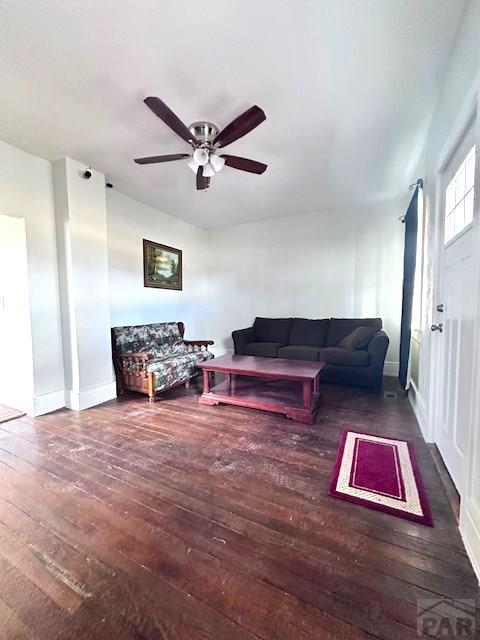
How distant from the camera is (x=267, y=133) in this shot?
2.34 meters

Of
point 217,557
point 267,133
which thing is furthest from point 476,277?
point 267,133

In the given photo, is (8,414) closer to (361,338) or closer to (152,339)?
(152,339)

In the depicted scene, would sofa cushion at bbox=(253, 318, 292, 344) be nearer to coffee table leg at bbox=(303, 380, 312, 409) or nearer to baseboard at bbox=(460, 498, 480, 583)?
coffee table leg at bbox=(303, 380, 312, 409)

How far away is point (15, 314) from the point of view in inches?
109

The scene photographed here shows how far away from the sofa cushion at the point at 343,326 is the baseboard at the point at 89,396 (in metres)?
3.14

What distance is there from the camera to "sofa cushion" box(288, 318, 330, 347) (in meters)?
4.28

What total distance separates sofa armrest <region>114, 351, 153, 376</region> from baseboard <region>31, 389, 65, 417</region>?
0.64 meters

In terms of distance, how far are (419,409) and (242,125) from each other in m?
2.78

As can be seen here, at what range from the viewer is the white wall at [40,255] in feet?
8.30

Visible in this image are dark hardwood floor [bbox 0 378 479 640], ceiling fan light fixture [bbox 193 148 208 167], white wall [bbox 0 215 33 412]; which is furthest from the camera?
white wall [bbox 0 215 33 412]

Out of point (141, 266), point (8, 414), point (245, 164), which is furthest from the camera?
point (141, 266)

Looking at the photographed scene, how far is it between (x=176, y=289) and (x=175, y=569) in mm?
4005

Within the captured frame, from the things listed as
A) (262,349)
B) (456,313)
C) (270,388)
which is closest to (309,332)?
(262,349)

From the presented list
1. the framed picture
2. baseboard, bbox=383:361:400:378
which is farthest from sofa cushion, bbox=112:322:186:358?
baseboard, bbox=383:361:400:378
